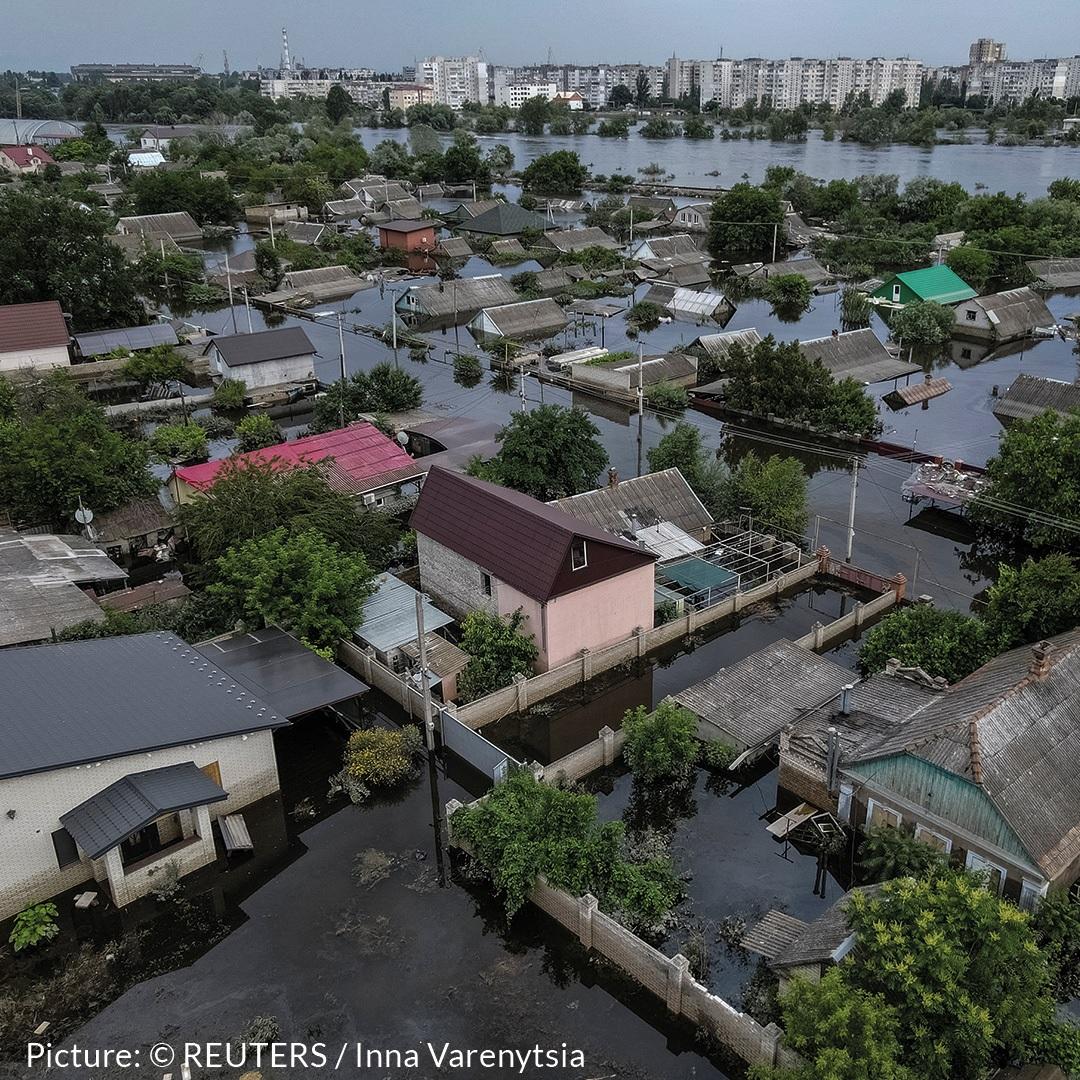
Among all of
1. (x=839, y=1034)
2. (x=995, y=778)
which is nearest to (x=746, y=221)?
(x=995, y=778)

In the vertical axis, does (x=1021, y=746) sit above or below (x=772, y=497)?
above

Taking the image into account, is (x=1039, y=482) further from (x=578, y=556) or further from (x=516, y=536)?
(x=516, y=536)

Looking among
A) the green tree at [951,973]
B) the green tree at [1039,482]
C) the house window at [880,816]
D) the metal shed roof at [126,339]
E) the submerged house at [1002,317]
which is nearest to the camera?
the green tree at [951,973]

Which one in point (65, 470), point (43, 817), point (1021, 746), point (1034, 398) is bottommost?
point (1034, 398)

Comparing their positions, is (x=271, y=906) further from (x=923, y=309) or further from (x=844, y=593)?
(x=923, y=309)

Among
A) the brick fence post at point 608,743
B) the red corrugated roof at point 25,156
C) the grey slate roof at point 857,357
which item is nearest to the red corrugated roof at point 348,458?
the brick fence post at point 608,743

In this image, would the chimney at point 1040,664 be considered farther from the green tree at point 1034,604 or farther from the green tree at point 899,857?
the green tree at point 899,857

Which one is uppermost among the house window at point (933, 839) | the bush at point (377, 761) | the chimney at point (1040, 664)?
the chimney at point (1040, 664)

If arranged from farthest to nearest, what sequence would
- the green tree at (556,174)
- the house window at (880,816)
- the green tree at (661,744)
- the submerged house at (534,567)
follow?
the green tree at (556,174)
the submerged house at (534,567)
the green tree at (661,744)
the house window at (880,816)
